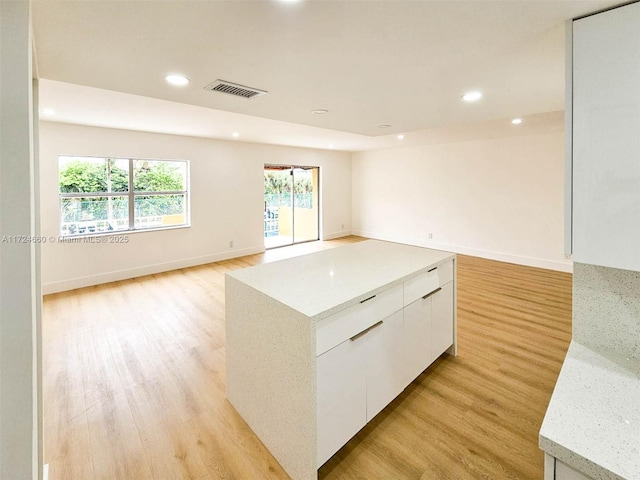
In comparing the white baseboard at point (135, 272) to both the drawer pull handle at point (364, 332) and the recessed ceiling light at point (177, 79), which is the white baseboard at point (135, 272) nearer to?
the recessed ceiling light at point (177, 79)

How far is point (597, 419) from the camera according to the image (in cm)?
87

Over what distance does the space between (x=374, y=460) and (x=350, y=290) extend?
95 centimetres

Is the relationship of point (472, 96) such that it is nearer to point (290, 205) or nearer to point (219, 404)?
point (219, 404)

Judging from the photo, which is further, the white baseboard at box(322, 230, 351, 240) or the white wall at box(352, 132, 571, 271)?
the white baseboard at box(322, 230, 351, 240)

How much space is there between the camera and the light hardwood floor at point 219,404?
1.66 metres

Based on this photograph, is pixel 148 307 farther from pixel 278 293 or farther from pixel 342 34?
pixel 342 34

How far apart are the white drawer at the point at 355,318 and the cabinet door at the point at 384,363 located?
2.8 inches

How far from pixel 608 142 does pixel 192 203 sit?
19.0ft

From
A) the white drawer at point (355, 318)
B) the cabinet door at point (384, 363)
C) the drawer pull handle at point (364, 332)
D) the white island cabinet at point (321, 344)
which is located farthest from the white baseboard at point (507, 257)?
the drawer pull handle at point (364, 332)

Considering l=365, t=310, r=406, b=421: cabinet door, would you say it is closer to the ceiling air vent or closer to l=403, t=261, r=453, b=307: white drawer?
l=403, t=261, r=453, b=307: white drawer

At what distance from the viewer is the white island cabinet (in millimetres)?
1470

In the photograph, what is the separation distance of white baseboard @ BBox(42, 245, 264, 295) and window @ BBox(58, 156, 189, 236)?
690 mm

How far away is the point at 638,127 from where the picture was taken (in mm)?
1032

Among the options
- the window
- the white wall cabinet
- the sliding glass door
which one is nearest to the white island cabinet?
the white wall cabinet
